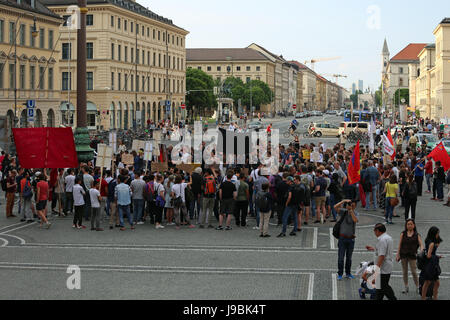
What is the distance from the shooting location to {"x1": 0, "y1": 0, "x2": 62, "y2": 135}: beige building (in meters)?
55.7

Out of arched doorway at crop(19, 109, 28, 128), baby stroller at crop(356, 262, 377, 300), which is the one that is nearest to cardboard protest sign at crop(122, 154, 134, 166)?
baby stroller at crop(356, 262, 377, 300)

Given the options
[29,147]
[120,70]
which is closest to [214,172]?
[29,147]

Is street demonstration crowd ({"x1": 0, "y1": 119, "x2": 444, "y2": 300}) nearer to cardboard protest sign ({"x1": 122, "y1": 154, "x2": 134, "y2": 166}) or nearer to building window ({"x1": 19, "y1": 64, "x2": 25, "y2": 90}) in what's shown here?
cardboard protest sign ({"x1": 122, "y1": 154, "x2": 134, "y2": 166})

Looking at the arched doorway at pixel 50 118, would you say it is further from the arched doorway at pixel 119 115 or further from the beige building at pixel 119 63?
the arched doorway at pixel 119 115

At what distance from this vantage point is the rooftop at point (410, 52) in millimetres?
186875

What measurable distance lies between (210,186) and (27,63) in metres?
43.8

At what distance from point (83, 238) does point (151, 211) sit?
2.65 m

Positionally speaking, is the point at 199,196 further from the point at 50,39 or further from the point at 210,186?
the point at 50,39

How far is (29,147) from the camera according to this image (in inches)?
791

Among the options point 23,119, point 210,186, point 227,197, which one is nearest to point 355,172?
point 227,197

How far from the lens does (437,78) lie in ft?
375

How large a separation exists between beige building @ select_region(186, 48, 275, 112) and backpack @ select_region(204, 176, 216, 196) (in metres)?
156
